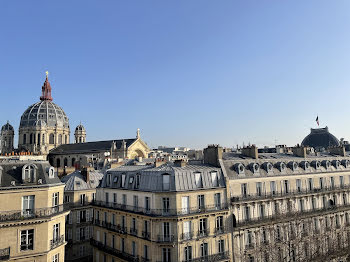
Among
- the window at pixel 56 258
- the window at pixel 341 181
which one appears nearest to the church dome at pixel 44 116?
the window at pixel 56 258

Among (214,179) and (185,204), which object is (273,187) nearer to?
(214,179)

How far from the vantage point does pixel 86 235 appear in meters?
34.3

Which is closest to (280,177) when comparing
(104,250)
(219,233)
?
(219,233)

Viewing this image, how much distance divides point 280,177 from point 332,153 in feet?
55.5

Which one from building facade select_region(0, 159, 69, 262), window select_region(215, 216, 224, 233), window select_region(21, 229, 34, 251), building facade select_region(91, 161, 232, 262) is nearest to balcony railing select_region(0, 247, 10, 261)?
building facade select_region(0, 159, 69, 262)

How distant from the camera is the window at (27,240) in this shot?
1950 cm

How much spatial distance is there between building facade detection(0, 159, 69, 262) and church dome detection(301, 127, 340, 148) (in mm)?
73316

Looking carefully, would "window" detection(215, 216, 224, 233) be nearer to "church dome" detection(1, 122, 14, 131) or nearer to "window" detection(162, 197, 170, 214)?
"window" detection(162, 197, 170, 214)

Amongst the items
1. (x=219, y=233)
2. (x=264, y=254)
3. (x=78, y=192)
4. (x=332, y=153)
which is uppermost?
(x=332, y=153)

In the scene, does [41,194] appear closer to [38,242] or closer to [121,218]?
[38,242]

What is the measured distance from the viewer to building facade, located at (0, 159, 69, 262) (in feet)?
62.8

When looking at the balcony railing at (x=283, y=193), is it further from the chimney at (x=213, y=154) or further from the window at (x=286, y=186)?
the chimney at (x=213, y=154)

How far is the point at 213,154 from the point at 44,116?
296 ft

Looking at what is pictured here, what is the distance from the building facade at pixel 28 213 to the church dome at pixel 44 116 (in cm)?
8884
